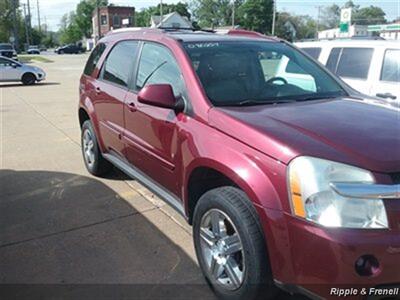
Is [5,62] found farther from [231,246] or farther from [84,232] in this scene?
[231,246]

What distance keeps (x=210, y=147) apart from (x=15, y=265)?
194cm

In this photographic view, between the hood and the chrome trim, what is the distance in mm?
97

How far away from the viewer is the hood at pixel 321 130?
2568 millimetres

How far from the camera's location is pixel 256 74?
399 centimetres

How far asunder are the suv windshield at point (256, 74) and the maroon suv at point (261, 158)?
0.01 meters

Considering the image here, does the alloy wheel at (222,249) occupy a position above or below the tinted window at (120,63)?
below

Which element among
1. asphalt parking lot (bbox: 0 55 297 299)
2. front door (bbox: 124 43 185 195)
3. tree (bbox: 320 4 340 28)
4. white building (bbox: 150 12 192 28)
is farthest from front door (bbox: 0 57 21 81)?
tree (bbox: 320 4 340 28)

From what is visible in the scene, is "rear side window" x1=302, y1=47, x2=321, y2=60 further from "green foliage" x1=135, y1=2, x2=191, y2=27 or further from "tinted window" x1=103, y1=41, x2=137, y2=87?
"green foliage" x1=135, y1=2, x2=191, y2=27

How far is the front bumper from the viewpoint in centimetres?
→ 237

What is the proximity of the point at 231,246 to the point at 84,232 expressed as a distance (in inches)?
73.2

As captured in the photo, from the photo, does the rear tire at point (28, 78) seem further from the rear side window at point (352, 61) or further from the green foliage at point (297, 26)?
the green foliage at point (297, 26)

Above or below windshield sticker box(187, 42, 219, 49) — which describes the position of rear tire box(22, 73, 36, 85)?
below

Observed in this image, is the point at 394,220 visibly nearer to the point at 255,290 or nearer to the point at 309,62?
the point at 255,290

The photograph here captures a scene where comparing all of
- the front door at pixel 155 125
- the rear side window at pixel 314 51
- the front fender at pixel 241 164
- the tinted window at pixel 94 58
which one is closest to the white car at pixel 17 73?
the rear side window at pixel 314 51
